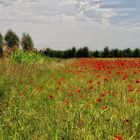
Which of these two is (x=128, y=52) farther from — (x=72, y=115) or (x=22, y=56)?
(x=72, y=115)

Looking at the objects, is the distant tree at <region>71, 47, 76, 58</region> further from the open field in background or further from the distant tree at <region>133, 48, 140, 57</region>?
the open field in background

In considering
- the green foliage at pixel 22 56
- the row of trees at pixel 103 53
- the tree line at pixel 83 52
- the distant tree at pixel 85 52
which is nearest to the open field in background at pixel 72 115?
the green foliage at pixel 22 56

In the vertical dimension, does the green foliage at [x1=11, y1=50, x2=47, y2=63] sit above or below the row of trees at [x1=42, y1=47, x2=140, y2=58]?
above

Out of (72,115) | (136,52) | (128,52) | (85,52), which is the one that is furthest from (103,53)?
(72,115)

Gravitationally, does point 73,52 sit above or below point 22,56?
below

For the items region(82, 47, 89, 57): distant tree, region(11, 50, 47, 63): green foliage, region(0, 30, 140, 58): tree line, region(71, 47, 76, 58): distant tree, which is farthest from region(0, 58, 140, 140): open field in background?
region(71, 47, 76, 58): distant tree

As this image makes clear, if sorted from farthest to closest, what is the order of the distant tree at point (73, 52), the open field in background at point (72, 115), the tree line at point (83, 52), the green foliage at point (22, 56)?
the distant tree at point (73, 52) → the tree line at point (83, 52) → the green foliage at point (22, 56) → the open field in background at point (72, 115)

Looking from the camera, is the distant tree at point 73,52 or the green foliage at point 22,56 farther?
the distant tree at point 73,52

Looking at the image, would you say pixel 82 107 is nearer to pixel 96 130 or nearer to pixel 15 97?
pixel 96 130

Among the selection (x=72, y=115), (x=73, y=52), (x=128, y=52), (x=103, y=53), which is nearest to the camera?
(x=72, y=115)

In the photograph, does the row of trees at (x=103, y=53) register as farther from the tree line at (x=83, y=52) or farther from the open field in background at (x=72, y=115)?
the open field in background at (x=72, y=115)

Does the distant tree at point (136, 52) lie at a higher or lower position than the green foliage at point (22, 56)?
lower

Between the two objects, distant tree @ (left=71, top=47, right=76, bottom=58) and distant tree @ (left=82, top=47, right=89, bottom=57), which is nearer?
distant tree @ (left=82, top=47, right=89, bottom=57)

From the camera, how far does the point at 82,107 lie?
20.9ft
